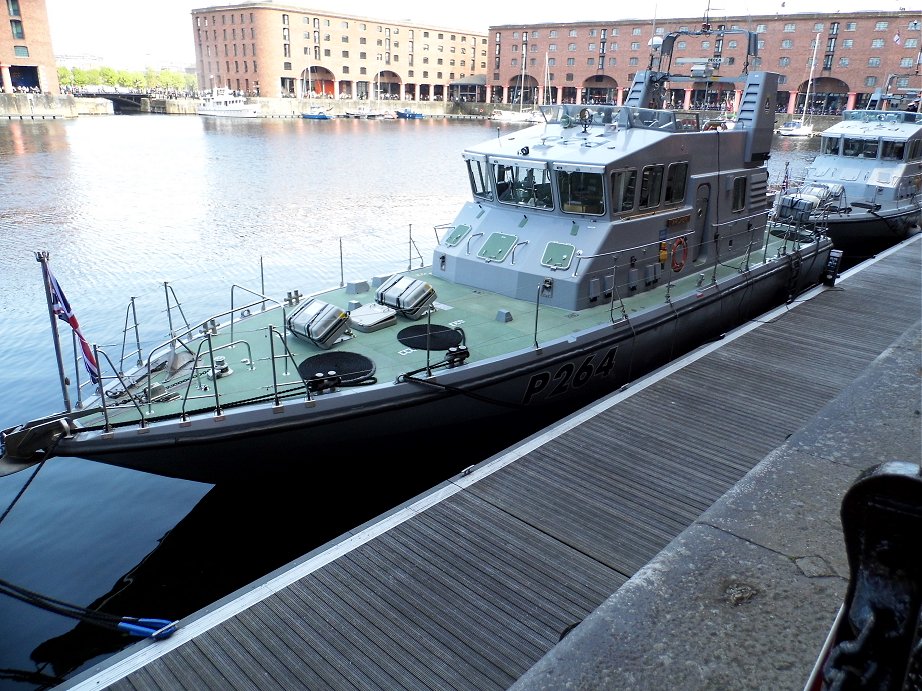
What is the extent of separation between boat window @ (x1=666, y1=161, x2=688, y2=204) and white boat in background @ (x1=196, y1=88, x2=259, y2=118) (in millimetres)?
73959

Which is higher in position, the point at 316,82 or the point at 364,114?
the point at 316,82

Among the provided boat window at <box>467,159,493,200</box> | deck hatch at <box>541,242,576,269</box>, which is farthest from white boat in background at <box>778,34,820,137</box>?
deck hatch at <box>541,242,576,269</box>

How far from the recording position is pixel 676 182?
9.70 metres

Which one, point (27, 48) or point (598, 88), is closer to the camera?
point (27, 48)

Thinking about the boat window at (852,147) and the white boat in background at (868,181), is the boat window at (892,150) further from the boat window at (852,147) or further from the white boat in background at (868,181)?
the boat window at (852,147)

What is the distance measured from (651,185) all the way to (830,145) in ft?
50.3

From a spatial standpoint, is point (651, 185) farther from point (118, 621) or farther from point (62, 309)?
point (118, 621)

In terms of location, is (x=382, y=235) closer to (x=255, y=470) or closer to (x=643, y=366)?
(x=643, y=366)

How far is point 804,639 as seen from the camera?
2164 mm

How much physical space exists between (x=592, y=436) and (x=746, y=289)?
5.59 m

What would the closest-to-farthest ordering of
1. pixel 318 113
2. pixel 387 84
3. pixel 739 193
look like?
pixel 739 193, pixel 318 113, pixel 387 84

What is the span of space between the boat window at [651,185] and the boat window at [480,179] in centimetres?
224

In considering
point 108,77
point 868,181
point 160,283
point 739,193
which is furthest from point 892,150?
point 108,77

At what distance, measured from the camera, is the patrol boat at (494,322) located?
623cm
